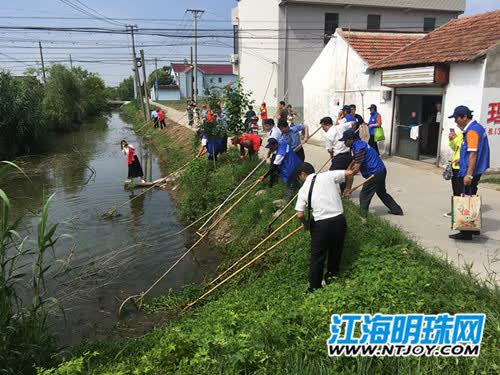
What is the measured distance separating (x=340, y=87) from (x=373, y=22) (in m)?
11.9

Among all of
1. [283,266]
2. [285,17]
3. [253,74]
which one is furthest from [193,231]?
[253,74]

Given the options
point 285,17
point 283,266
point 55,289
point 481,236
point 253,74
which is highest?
point 285,17

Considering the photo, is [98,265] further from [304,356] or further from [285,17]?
[285,17]

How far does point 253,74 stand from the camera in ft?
87.0

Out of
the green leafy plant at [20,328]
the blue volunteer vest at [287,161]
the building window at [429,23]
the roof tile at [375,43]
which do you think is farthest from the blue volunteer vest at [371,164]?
the building window at [429,23]

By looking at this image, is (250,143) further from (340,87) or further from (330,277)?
(330,277)

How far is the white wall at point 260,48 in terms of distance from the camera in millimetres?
23453

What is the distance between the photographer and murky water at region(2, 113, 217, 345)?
6602 millimetres

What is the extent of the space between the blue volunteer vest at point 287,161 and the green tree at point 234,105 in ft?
13.7

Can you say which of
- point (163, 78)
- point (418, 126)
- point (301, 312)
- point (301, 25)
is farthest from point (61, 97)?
point (163, 78)

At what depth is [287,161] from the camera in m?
7.88

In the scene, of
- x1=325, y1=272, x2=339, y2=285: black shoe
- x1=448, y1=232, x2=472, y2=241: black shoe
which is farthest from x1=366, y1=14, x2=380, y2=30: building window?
x1=325, y1=272, x2=339, y2=285: black shoe

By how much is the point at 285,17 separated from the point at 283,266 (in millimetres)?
19609

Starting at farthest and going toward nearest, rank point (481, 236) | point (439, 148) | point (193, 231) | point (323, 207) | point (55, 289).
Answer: point (439, 148), point (193, 231), point (55, 289), point (481, 236), point (323, 207)
